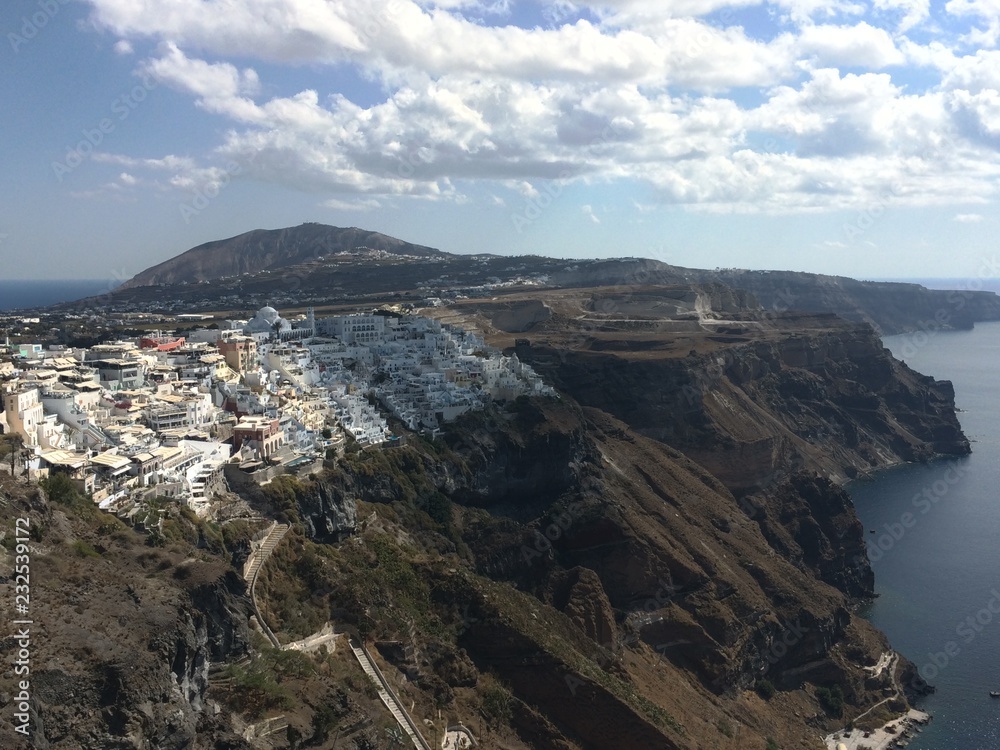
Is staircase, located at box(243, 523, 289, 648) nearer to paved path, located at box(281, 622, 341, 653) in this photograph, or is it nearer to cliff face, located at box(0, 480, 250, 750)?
paved path, located at box(281, 622, 341, 653)

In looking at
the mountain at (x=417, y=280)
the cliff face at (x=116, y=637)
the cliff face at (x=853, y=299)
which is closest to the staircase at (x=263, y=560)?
the cliff face at (x=116, y=637)

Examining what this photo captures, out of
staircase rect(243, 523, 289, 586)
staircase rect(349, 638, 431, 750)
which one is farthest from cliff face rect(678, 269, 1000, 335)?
staircase rect(349, 638, 431, 750)

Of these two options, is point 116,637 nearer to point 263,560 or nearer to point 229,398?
point 263,560

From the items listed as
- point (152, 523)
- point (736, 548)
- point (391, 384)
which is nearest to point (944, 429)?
point (736, 548)

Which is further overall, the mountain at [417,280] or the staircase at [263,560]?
the mountain at [417,280]

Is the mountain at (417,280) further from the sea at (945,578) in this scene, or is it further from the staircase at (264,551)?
the staircase at (264,551)
